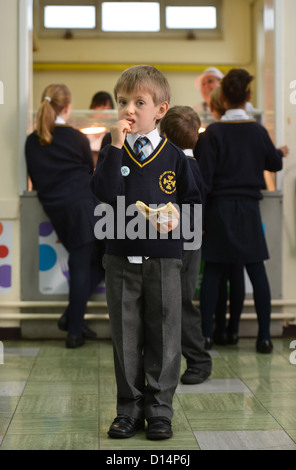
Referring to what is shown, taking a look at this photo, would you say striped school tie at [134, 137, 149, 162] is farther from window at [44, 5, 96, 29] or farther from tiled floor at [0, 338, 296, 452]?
window at [44, 5, 96, 29]

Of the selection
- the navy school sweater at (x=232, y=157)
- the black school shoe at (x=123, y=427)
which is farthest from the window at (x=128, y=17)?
the black school shoe at (x=123, y=427)

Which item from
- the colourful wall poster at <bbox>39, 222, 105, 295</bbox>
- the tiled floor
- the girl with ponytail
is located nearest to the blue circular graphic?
the colourful wall poster at <bbox>39, 222, 105, 295</bbox>

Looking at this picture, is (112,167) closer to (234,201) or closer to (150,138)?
(150,138)

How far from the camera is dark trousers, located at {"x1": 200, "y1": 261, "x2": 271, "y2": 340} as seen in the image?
341 cm

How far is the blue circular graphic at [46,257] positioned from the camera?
382 centimetres

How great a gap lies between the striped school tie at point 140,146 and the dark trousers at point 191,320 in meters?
0.74

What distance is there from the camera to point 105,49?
290 inches

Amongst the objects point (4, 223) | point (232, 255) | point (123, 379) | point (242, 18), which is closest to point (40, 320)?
point (4, 223)

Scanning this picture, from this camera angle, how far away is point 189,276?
9.10 ft

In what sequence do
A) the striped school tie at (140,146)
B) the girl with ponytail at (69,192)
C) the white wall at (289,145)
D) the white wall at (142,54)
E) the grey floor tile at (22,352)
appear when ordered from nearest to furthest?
the striped school tie at (140,146) < the grey floor tile at (22,352) < the girl with ponytail at (69,192) < the white wall at (289,145) < the white wall at (142,54)

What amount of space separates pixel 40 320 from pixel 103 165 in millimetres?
1969

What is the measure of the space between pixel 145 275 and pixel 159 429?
0.46m

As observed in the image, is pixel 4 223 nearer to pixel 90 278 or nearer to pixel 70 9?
pixel 90 278

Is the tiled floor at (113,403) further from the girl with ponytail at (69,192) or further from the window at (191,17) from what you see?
the window at (191,17)
